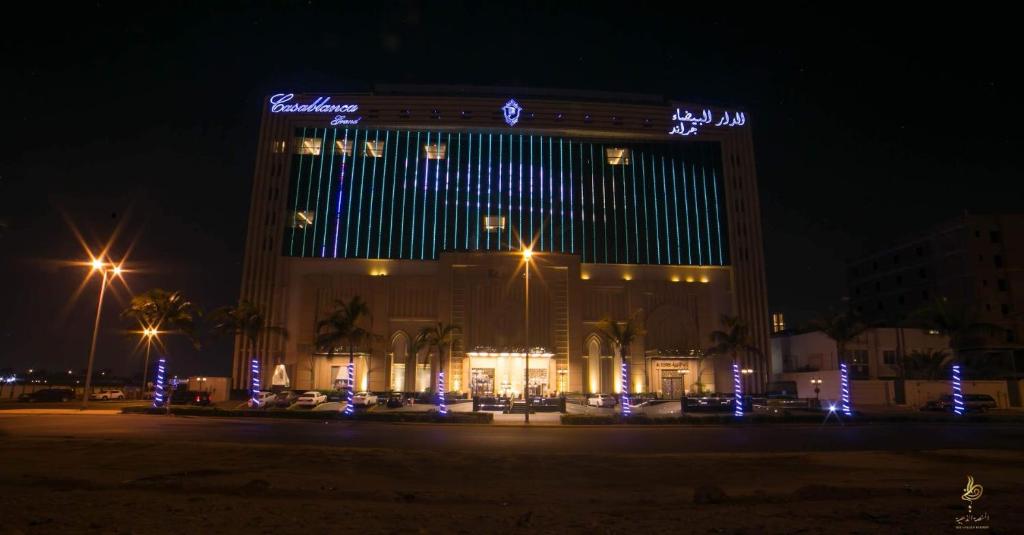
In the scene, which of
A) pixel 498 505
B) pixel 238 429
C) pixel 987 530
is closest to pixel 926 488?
pixel 987 530

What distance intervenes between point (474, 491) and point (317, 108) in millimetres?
74484

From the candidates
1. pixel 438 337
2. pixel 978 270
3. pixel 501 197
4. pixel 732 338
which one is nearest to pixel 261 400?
pixel 438 337

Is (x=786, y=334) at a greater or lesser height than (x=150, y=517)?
greater

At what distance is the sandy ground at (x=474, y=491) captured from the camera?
905cm

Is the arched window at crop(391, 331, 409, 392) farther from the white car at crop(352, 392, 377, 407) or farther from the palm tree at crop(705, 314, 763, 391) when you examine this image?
the palm tree at crop(705, 314, 763, 391)

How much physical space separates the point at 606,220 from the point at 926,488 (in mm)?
65449

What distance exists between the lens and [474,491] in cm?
1227

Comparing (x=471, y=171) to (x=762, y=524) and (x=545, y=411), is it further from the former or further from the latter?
(x=762, y=524)

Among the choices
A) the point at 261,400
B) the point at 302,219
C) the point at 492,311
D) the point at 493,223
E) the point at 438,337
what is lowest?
the point at 261,400

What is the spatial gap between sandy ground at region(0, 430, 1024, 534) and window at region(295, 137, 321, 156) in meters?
63.2

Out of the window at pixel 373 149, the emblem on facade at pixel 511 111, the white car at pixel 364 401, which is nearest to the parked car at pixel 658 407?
the white car at pixel 364 401

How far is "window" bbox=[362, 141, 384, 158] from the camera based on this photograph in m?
78.1

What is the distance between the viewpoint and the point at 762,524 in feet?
30.4

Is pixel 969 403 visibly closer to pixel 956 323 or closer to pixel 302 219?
pixel 956 323
